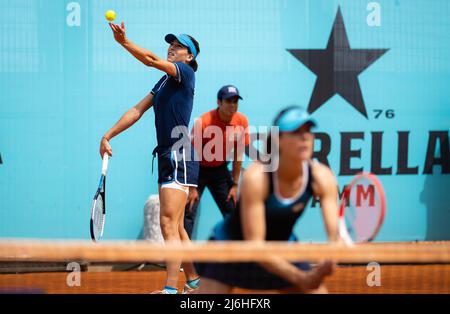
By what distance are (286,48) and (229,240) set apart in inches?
144

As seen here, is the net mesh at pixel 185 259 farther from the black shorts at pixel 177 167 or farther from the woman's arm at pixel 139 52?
the woman's arm at pixel 139 52

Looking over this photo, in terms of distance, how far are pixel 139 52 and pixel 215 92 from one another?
209 centimetres

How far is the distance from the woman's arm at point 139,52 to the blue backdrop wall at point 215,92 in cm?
183

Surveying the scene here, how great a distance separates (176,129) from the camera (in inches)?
205

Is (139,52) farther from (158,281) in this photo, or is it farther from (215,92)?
(158,281)

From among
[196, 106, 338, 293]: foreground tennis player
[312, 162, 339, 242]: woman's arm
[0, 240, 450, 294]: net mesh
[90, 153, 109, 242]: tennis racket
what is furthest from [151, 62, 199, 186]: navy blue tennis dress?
[312, 162, 339, 242]: woman's arm

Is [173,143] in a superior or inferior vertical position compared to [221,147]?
superior

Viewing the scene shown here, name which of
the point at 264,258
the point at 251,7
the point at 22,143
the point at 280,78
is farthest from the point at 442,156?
the point at 264,258

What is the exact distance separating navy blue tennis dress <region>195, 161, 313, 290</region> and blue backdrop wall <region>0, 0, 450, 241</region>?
11.0ft

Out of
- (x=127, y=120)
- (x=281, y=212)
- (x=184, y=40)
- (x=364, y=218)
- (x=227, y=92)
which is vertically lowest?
(x=364, y=218)

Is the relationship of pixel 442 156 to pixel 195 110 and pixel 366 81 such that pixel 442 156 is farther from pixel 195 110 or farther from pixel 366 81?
pixel 195 110

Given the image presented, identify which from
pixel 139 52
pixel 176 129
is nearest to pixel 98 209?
pixel 176 129

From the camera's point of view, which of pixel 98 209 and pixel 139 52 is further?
pixel 98 209

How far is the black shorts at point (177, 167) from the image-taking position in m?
5.18
